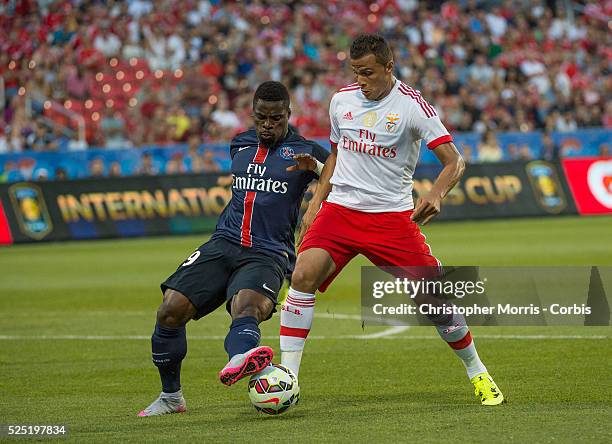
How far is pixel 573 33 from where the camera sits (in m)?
33.4

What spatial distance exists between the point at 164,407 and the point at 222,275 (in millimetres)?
902

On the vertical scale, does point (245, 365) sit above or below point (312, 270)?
below

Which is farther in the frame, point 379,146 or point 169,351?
point 379,146

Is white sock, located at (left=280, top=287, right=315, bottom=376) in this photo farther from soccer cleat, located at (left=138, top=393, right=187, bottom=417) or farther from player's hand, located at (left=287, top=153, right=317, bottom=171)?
player's hand, located at (left=287, top=153, right=317, bottom=171)

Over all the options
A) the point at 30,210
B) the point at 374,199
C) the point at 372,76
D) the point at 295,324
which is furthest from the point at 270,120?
the point at 30,210

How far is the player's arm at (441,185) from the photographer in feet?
23.1

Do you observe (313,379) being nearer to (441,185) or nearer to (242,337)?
(242,337)

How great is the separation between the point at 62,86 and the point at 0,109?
1457mm

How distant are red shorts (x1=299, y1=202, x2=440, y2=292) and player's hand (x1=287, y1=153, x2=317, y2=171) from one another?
0.38m

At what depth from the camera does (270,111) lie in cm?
748

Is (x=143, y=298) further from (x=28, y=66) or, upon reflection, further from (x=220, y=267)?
(x=28, y=66)

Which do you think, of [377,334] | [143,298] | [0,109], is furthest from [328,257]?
[0,109]

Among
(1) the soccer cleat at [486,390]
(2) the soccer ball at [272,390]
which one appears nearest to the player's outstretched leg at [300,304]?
(2) the soccer ball at [272,390]

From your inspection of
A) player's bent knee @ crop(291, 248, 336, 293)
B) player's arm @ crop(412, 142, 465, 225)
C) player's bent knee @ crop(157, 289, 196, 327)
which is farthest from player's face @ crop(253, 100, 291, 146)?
player's bent knee @ crop(157, 289, 196, 327)
